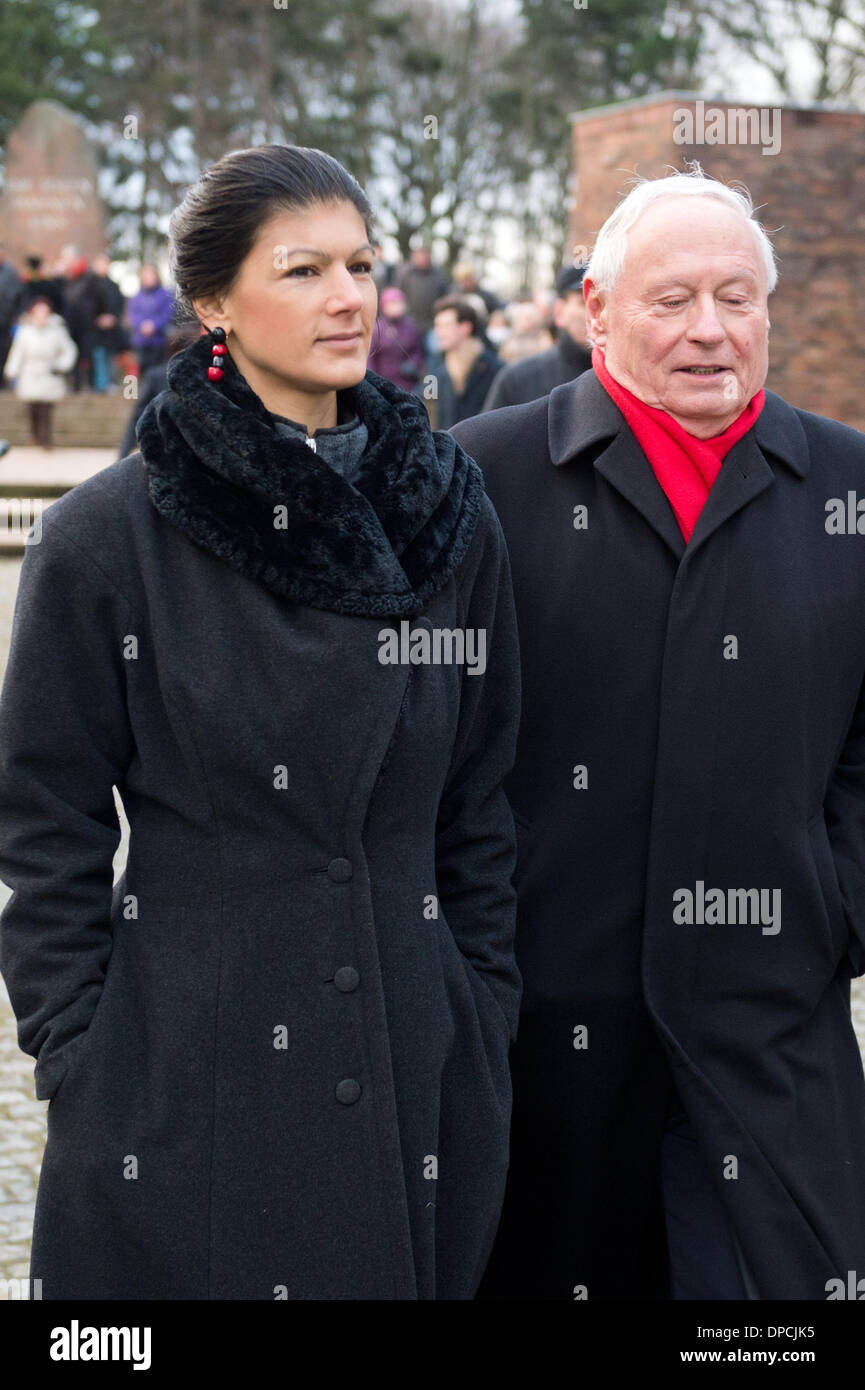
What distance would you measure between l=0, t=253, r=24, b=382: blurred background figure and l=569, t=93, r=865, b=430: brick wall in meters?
9.94

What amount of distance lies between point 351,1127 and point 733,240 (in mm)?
1475

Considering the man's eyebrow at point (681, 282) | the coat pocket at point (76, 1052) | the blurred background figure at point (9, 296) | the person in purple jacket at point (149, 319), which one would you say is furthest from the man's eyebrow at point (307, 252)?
the blurred background figure at point (9, 296)

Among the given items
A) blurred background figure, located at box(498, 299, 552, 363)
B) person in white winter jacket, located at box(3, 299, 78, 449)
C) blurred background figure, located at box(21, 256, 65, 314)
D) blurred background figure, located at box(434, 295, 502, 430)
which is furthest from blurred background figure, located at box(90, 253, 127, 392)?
blurred background figure, located at box(434, 295, 502, 430)

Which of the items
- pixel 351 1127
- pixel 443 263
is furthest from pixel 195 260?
pixel 443 263

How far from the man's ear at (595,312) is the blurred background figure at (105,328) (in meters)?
21.3

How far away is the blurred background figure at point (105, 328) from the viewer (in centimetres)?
2383

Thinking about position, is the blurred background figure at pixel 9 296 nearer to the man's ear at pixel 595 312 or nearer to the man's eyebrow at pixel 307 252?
the man's ear at pixel 595 312

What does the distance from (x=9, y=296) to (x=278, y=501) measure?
22643 millimetres

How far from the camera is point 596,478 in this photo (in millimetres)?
3113

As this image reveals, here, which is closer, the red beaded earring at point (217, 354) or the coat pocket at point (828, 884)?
the red beaded earring at point (217, 354)

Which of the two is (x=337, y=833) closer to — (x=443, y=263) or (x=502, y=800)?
(x=502, y=800)

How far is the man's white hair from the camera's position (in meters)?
2.99

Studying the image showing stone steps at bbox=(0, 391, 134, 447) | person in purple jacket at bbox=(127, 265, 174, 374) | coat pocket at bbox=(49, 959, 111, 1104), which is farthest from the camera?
stone steps at bbox=(0, 391, 134, 447)

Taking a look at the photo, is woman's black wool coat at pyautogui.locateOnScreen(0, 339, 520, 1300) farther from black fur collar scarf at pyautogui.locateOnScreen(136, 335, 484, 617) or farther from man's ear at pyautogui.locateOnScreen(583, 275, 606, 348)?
man's ear at pyautogui.locateOnScreen(583, 275, 606, 348)
